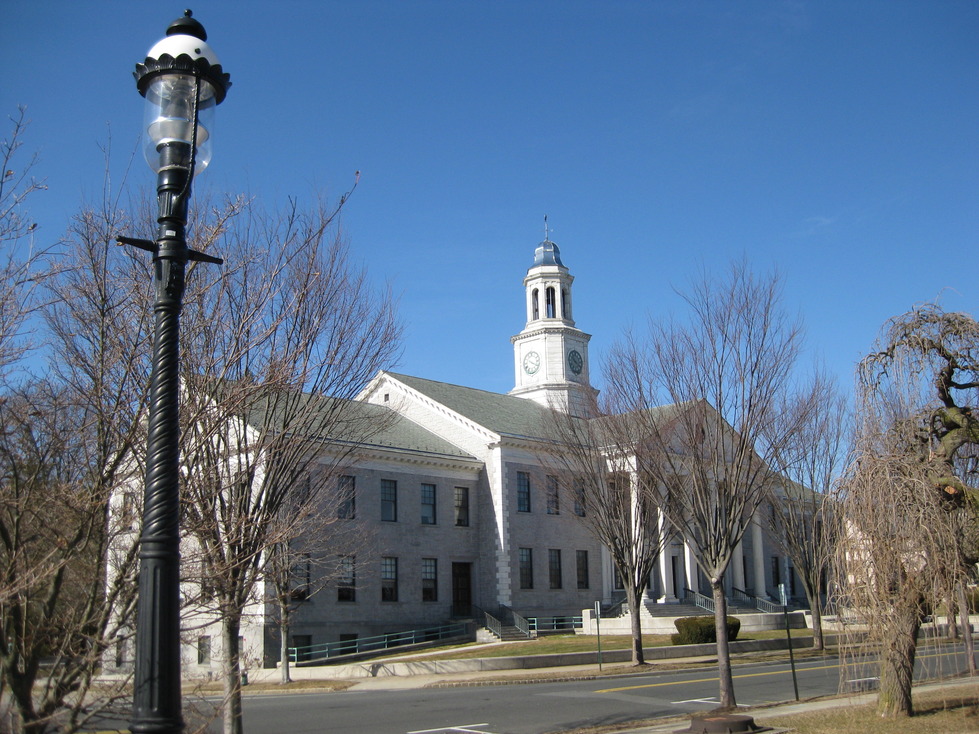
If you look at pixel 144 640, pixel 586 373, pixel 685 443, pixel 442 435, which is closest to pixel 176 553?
pixel 144 640

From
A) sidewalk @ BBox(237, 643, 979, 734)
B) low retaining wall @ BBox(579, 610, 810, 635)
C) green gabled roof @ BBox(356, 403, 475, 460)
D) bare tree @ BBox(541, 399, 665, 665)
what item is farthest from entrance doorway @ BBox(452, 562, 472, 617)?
bare tree @ BBox(541, 399, 665, 665)

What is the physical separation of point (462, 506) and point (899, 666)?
31763 mm

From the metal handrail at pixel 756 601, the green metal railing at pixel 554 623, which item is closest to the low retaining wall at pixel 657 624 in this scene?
the green metal railing at pixel 554 623

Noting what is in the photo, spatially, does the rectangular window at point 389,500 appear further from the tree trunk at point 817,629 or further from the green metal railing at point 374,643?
the tree trunk at point 817,629

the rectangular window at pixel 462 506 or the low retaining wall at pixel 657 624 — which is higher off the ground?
the rectangular window at pixel 462 506

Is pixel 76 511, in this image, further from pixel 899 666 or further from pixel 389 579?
pixel 389 579

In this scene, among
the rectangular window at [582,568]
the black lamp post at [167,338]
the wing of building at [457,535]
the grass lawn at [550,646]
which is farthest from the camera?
the rectangular window at [582,568]

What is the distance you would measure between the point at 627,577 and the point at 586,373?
27.7m

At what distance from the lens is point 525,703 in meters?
20.4

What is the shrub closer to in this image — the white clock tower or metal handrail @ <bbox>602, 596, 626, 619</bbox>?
metal handrail @ <bbox>602, 596, 626, 619</bbox>

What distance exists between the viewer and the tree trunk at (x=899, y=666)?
13.2m

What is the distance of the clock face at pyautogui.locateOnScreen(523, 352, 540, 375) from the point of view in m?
56.8

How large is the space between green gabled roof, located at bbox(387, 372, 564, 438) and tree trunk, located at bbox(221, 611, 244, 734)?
32.5 metres

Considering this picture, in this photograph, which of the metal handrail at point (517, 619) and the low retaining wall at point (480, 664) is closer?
the low retaining wall at point (480, 664)
